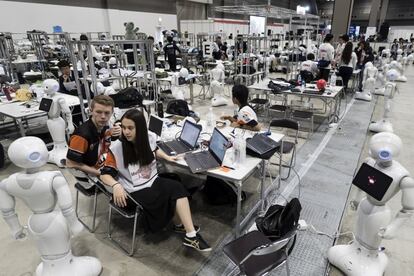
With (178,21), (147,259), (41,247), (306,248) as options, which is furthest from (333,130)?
(178,21)

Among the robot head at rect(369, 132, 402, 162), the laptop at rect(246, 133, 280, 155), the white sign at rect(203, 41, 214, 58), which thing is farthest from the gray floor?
the white sign at rect(203, 41, 214, 58)

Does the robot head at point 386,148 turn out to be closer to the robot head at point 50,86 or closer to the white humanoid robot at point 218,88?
the robot head at point 50,86

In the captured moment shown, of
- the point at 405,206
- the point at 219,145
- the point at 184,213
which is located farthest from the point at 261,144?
the point at 405,206

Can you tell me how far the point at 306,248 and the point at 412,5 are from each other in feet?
88.8

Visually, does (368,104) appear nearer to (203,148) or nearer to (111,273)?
(203,148)

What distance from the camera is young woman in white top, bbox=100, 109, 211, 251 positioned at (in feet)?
7.04

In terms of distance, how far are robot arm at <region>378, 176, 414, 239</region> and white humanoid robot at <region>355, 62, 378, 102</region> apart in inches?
238

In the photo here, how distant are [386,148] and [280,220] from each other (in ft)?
2.51

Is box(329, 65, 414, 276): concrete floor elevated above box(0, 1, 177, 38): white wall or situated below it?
below

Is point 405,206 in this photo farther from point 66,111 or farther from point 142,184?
point 66,111

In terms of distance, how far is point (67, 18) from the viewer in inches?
446

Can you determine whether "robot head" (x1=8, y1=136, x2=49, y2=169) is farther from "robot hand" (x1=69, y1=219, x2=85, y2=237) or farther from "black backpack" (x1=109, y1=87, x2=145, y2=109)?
"black backpack" (x1=109, y1=87, x2=145, y2=109)

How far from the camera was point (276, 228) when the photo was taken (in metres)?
1.88

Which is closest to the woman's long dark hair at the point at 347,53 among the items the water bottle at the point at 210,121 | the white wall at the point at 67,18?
the water bottle at the point at 210,121
